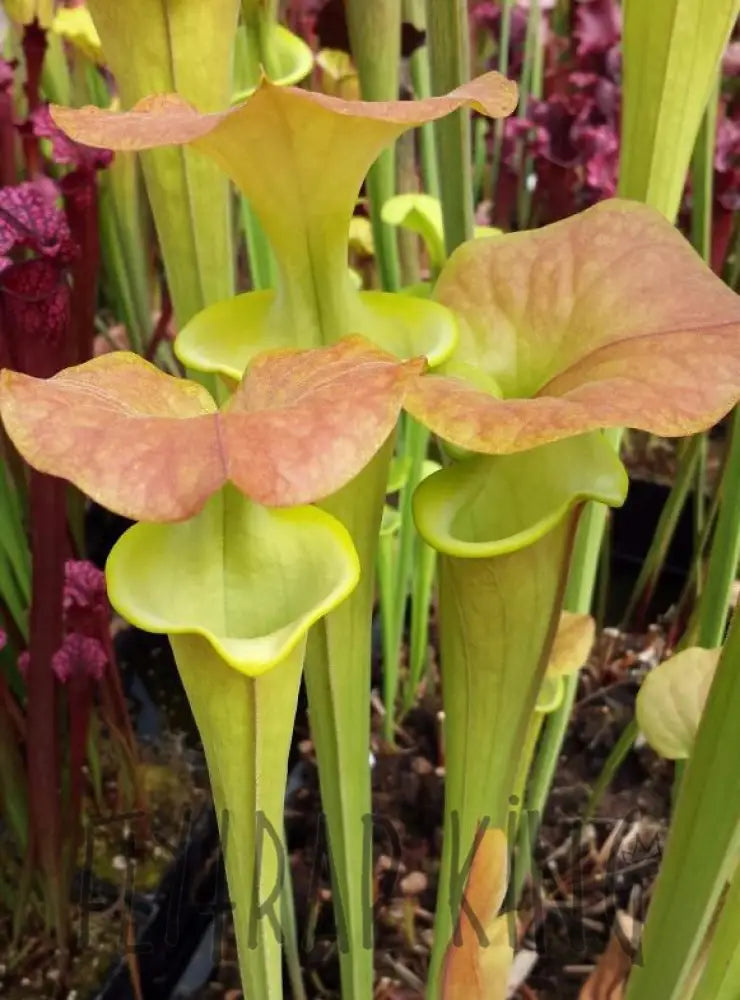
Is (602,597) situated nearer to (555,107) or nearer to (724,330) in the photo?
(555,107)

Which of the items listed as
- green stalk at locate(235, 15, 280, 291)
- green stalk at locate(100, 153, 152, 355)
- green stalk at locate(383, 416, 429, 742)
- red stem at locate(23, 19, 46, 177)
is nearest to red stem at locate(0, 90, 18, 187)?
red stem at locate(23, 19, 46, 177)

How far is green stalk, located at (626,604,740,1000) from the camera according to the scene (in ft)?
1.12

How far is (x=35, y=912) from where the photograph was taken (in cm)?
83

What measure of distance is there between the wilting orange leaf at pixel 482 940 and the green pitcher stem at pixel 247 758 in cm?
8

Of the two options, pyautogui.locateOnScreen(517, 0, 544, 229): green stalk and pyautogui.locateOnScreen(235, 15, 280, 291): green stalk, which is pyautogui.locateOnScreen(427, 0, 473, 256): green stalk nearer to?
pyautogui.locateOnScreen(235, 15, 280, 291): green stalk

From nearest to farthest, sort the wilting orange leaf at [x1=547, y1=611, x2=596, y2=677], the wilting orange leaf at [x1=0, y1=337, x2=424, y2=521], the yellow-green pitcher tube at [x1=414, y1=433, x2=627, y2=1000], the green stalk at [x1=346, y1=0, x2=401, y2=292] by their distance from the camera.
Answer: the wilting orange leaf at [x1=0, y1=337, x2=424, y2=521], the yellow-green pitcher tube at [x1=414, y1=433, x2=627, y2=1000], the green stalk at [x1=346, y1=0, x2=401, y2=292], the wilting orange leaf at [x1=547, y1=611, x2=596, y2=677]

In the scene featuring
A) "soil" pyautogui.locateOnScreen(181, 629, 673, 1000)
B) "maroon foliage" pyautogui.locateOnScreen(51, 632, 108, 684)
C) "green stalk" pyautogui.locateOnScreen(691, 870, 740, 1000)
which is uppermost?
"green stalk" pyautogui.locateOnScreen(691, 870, 740, 1000)

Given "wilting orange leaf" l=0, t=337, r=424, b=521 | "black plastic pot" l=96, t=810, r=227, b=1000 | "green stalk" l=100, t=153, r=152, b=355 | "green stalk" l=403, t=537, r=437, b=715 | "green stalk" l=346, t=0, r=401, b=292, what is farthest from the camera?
"green stalk" l=100, t=153, r=152, b=355

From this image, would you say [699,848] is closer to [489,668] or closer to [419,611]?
[489,668]

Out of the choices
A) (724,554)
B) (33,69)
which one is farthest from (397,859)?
(33,69)

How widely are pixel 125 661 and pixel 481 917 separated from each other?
2.74 ft

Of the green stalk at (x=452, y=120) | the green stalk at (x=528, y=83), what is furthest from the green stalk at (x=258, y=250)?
the green stalk at (x=528, y=83)

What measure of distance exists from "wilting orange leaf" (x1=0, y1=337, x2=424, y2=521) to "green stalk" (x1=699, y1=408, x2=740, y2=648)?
0.31 meters

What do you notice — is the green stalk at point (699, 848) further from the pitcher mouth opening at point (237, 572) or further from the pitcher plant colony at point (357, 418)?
the pitcher mouth opening at point (237, 572)
